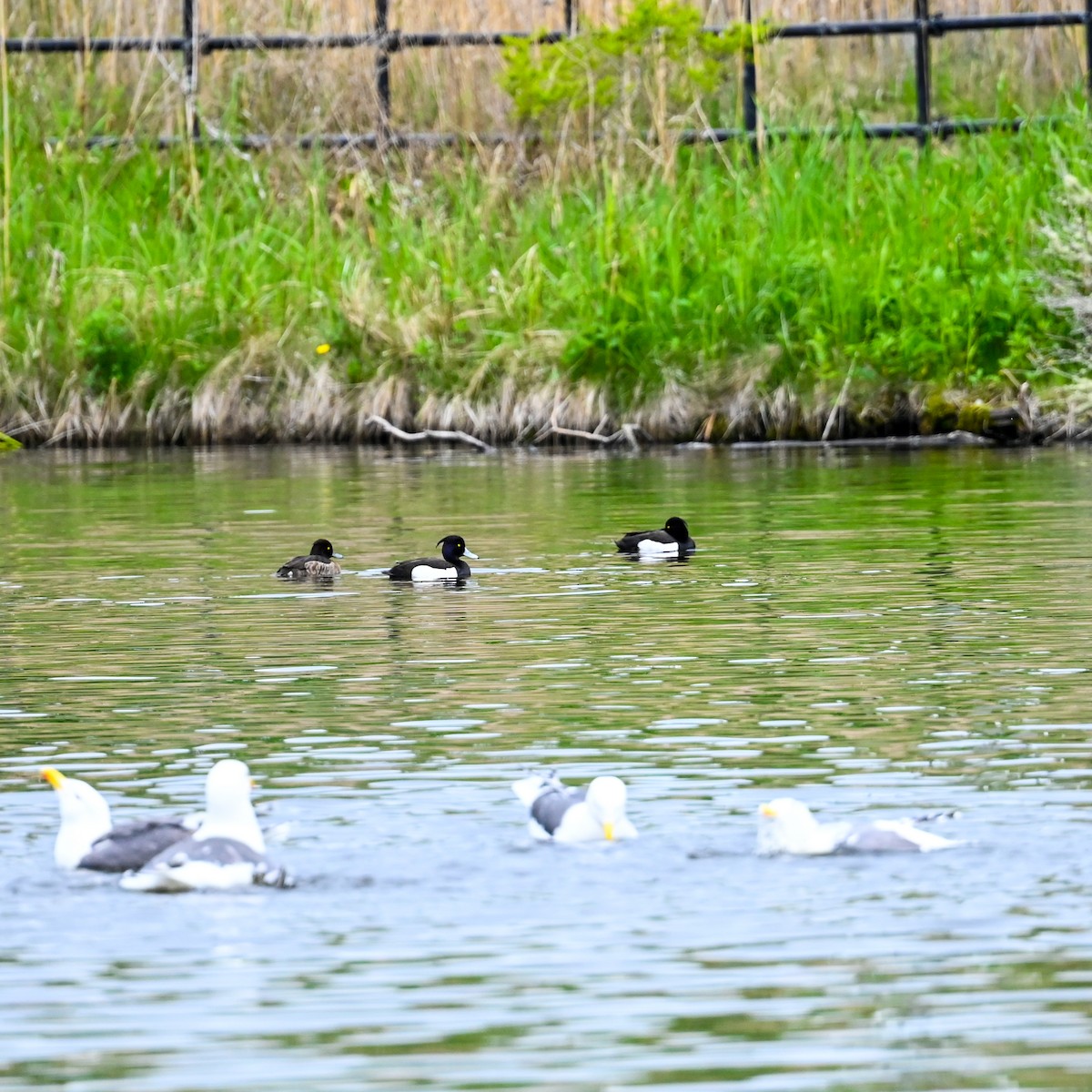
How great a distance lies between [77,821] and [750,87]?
63.7 ft

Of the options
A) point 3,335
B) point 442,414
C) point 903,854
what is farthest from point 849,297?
point 903,854

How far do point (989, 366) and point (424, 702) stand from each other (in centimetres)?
1354

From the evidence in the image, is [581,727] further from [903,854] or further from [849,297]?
[849,297]

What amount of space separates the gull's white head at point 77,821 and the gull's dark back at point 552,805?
3.88 ft

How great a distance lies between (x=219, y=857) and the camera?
7.04 meters

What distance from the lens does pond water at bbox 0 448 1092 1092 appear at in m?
5.78

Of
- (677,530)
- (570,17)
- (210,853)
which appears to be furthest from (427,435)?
(210,853)

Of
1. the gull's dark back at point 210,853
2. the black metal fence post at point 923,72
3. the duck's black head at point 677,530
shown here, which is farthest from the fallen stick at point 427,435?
the gull's dark back at point 210,853

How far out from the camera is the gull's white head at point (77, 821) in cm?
732

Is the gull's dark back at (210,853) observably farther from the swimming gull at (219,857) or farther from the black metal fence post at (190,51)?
the black metal fence post at (190,51)

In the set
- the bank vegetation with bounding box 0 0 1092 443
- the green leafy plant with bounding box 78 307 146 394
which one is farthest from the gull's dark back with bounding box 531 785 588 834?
the green leafy plant with bounding box 78 307 146 394

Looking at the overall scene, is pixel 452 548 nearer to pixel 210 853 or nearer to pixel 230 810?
pixel 230 810

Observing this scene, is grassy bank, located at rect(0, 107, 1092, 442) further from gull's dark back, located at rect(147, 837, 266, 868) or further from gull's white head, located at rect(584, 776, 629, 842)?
gull's dark back, located at rect(147, 837, 266, 868)

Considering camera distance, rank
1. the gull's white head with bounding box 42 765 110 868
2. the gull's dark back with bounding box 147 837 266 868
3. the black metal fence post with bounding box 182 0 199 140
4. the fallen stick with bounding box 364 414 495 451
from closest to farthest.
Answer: the gull's dark back with bounding box 147 837 266 868, the gull's white head with bounding box 42 765 110 868, the fallen stick with bounding box 364 414 495 451, the black metal fence post with bounding box 182 0 199 140
